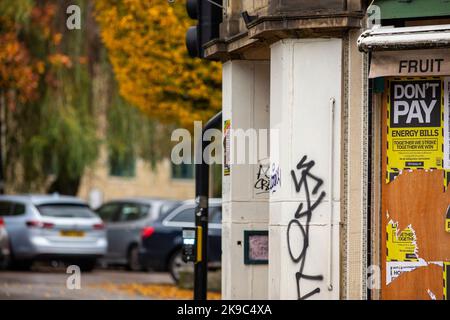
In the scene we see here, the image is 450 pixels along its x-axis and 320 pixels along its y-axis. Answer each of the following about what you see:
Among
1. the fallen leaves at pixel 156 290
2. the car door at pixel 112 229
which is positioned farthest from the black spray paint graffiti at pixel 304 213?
the car door at pixel 112 229

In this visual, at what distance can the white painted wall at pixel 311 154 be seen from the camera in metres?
12.9

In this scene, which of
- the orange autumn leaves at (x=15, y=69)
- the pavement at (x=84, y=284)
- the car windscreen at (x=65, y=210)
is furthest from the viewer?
the orange autumn leaves at (x=15, y=69)

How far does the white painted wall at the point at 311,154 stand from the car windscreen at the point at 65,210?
12606 mm

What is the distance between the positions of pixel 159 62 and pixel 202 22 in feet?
19.0

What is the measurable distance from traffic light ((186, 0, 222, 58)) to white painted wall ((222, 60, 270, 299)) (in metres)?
0.44

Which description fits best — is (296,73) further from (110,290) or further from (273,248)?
(110,290)

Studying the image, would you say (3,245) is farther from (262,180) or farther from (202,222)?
(202,222)

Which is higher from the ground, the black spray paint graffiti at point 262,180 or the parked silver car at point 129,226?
the black spray paint graffiti at point 262,180

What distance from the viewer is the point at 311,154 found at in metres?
13.0

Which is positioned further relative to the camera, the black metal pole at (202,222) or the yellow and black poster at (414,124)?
the black metal pole at (202,222)

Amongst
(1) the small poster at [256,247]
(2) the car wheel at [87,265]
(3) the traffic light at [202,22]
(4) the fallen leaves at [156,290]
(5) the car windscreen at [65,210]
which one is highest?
(3) the traffic light at [202,22]

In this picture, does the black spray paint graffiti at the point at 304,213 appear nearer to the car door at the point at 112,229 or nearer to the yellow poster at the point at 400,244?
the yellow poster at the point at 400,244

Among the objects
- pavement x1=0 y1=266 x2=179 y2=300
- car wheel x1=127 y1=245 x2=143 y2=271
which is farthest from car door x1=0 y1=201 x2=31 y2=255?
car wheel x1=127 y1=245 x2=143 y2=271

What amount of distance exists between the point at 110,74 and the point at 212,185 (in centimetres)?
407
